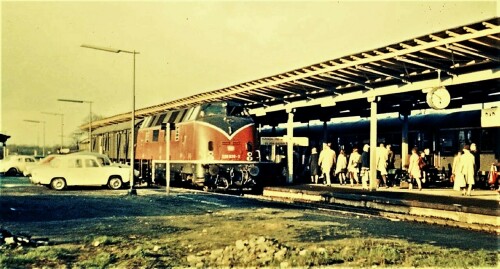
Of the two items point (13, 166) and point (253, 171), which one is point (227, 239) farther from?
point (13, 166)

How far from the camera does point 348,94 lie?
Answer: 21.7 meters

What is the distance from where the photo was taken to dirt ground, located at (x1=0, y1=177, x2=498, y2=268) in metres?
7.74

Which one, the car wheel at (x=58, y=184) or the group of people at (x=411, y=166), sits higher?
the group of people at (x=411, y=166)

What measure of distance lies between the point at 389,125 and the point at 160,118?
11.5m

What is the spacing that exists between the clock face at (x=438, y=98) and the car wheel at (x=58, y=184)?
15.7 metres

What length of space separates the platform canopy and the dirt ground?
16.9 feet

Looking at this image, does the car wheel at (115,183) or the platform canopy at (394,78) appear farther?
the car wheel at (115,183)

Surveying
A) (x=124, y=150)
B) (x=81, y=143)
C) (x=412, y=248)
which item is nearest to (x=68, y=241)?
(x=412, y=248)

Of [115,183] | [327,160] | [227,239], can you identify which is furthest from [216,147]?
[227,239]

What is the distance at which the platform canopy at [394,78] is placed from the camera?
1458 centimetres

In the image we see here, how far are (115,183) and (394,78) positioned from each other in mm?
13276

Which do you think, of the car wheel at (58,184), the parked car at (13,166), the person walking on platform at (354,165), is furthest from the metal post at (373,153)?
the parked car at (13,166)

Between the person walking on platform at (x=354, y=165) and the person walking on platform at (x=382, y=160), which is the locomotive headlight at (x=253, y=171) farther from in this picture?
the person walking on platform at (x=382, y=160)

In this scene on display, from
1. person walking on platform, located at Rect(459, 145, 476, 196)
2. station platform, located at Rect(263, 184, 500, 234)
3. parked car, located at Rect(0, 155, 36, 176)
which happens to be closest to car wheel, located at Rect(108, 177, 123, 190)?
station platform, located at Rect(263, 184, 500, 234)
